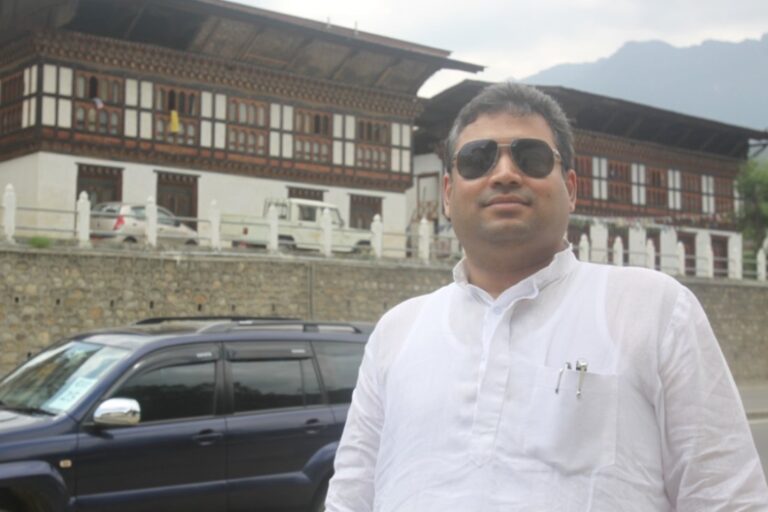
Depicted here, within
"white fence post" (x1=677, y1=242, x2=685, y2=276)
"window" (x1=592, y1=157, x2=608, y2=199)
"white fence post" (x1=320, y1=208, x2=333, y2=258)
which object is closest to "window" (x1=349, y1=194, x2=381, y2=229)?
"white fence post" (x1=320, y1=208, x2=333, y2=258)

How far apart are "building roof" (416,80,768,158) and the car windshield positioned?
1266 inches

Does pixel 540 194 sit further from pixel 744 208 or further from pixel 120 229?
pixel 744 208

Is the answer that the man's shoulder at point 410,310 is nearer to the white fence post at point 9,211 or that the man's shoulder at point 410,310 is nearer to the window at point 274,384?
the window at point 274,384

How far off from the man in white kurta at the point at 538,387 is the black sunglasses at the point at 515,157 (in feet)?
0.07

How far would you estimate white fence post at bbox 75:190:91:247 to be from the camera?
22172 millimetres

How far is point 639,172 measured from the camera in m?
45.2

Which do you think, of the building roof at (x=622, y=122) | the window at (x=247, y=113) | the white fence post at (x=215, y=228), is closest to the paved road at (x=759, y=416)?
the white fence post at (x=215, y=228)

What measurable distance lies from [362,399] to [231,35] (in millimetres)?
29965

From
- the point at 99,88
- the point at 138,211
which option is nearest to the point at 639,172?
the point at 99,88

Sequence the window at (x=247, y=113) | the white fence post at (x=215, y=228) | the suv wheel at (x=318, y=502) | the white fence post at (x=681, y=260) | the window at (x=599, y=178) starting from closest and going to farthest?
1. the suv wheel at (x=318, y=502)
2. the white fence post at (x=215, y=228)
3. the window at (x=247, y=113)
4. the white fence post at (x=681, y=260)
5. the window at (x=599, y=178)

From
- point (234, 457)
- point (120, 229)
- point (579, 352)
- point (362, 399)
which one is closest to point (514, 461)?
point (579, 352)

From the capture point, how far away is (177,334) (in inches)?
267

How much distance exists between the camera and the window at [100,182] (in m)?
29.2

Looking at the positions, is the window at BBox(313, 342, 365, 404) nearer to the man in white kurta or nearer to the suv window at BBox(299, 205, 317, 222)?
the man in white kurta
